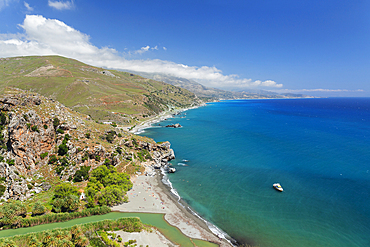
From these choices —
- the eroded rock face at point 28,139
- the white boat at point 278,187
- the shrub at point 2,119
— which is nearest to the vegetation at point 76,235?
the eroded rock face at point 28,139

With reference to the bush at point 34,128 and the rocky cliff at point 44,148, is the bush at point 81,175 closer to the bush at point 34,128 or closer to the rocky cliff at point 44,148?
the rocky cliff at point 44,148

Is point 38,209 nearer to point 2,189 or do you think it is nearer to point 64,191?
point 64,191

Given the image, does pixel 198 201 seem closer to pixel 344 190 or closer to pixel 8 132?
pixel 344 190

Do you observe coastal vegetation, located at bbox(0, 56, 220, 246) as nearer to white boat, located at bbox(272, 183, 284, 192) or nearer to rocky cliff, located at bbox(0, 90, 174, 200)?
rocky cliff, located at bbox(0, 90, 174, 200)

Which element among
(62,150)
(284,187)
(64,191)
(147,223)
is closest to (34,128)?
(62,150)

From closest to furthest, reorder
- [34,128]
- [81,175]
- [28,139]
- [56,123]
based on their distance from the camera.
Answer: [28,139], [34,128], [81,175], [56,123]
